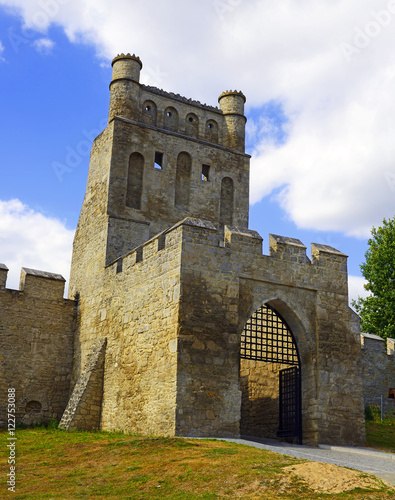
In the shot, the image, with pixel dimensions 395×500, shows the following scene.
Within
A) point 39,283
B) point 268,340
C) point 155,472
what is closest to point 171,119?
point 39,283

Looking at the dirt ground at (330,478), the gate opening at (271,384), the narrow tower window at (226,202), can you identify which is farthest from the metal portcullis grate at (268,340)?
the dirt ground at (330,478)

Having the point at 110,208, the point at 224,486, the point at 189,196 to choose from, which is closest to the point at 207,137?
the point at 189,196

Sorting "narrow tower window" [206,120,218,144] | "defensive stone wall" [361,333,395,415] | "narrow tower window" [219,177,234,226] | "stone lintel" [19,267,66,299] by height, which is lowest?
"defensive stone wall" [361,333,395,415]

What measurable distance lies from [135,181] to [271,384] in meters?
7.55

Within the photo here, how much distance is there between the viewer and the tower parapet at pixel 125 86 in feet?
63.9

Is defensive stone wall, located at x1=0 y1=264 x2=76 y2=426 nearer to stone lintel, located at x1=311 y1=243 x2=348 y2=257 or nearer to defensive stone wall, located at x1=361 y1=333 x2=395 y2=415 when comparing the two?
stone lintel, located at x1=311 y1=243 x2=348 y2=257

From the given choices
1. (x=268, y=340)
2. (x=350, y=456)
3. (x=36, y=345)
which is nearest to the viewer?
(x=350, y=456)

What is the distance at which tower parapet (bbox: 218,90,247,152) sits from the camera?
69.7 ft

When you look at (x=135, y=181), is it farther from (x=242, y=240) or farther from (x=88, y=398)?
(x=88, y=398)

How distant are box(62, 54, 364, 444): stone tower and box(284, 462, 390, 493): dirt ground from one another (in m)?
4.07

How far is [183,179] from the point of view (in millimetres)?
19859

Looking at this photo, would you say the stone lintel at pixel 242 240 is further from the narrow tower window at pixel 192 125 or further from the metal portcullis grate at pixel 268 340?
the narrow tower window at pixel 192 125

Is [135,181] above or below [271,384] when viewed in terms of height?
above

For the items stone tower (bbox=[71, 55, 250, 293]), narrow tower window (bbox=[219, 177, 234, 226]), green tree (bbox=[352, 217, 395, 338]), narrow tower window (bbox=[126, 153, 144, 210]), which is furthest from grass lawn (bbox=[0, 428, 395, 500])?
green tree (bbox=[352, 217, 395, 338])
